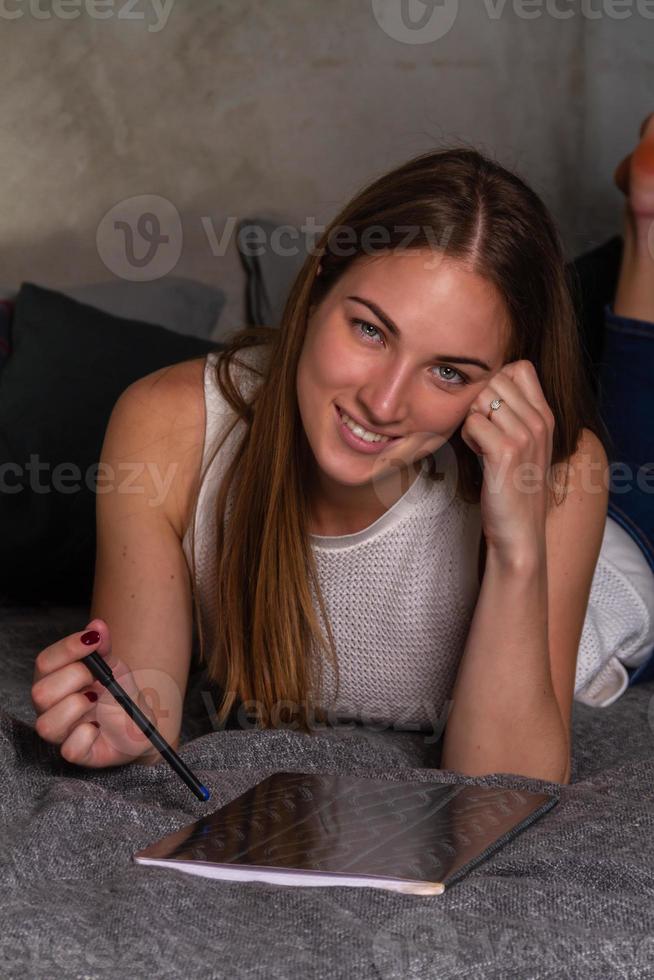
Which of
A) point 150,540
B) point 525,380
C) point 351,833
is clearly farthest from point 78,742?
point 525,380

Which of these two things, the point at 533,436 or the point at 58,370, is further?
the point at 58,370

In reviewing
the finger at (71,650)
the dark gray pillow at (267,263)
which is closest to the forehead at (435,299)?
the finger at (71,650)

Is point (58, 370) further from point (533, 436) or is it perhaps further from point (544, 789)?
point (544, 789)

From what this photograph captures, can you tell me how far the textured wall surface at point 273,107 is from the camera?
2119 millimetres

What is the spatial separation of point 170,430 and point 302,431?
164 mm

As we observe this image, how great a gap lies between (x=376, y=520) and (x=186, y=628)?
25 centimetres

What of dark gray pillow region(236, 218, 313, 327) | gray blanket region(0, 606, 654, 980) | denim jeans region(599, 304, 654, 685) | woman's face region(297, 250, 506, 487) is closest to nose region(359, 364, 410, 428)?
woman's face region(297, 250, 506, 487)

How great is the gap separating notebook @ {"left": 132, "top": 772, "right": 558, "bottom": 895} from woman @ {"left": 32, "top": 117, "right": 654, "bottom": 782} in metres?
0.19

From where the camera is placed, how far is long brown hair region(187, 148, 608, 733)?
1.39 meters

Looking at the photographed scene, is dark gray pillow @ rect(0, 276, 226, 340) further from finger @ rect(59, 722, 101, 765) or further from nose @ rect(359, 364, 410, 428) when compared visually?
finger @ rect(59, 722, 101, 765)

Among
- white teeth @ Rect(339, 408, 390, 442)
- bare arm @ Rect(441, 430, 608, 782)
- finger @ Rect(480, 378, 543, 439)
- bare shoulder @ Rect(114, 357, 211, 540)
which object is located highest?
finger @ Rect(480, 378, 543, 439)

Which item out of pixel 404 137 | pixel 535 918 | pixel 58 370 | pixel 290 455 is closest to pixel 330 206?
pixel 404 137

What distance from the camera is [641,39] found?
9.13 feet

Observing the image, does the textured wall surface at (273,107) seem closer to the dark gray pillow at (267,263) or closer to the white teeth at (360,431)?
the dark gray pillow at (267,263)
